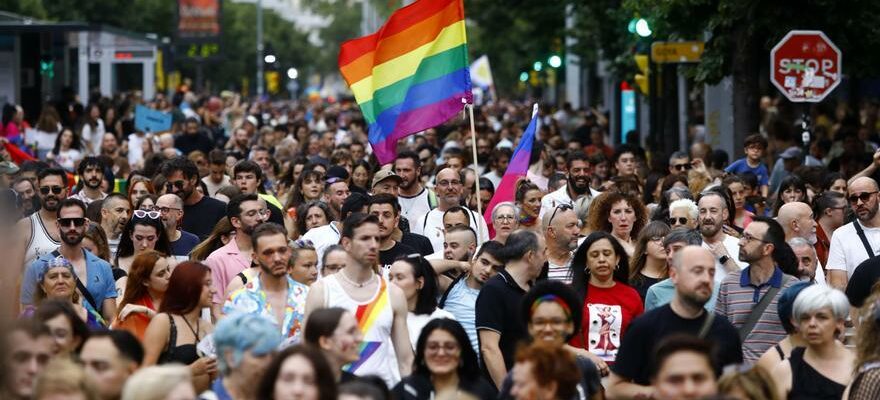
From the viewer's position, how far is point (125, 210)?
1489 centimetres

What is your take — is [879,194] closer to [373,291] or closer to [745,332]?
[745,332]

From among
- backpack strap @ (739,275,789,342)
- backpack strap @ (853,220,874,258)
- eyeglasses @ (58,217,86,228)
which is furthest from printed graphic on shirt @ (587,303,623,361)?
eyeglasses @ (58,217,86,228)

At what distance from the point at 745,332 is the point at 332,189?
575 centimetres

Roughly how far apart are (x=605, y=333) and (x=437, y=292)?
108cm

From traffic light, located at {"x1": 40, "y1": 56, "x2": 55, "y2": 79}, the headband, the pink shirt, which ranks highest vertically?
traffic light, located at {"x1": 40, "y1": 56, "x2": 55, "y2": 79}

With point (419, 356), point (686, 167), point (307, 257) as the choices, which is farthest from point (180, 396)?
point (686, 167)

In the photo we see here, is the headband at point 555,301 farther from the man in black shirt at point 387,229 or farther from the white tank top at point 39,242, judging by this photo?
the white tank top at point 39,242

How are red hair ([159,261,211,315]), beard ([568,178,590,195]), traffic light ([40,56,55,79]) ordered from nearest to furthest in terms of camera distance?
red hair ([159,261,211,315]) → beard ([568,178,590,195]) → traffic light ([40,56,55,79])

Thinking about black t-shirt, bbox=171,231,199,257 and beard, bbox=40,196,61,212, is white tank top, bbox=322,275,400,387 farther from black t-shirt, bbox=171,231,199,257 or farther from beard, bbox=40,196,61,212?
beard, bbox=40,196,61,212

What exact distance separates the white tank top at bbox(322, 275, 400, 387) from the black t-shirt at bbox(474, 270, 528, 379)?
0.64 metres

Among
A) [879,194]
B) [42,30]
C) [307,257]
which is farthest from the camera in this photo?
[42,30]

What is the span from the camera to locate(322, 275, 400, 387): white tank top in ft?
33.7

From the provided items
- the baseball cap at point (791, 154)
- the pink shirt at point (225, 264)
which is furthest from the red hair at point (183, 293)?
the baseball cap at point (791, 154)

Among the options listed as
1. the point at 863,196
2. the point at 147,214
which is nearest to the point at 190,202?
the point at 147,214
